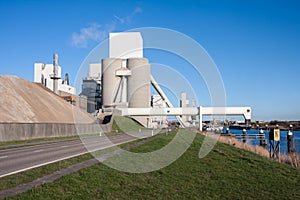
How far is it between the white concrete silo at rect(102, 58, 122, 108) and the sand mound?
49.2 metres

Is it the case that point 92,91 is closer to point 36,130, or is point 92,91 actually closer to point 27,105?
point 27,105

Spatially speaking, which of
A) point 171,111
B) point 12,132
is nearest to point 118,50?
point 171,111

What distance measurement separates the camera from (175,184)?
11750mm

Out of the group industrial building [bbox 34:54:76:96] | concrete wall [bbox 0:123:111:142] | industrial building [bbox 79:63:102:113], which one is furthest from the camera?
industrial building [bbox 79:63:102:113]

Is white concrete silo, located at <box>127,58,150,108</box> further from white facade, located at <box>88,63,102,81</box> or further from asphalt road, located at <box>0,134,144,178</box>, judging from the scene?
asphalt road, located at <box>0,134,144,178</box>

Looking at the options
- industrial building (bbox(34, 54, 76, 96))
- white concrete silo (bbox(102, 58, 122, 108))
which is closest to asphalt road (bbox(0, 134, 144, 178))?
industrial building (bbox(34, 54, 76, 96))

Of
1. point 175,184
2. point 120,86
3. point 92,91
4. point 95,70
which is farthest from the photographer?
point 95,70

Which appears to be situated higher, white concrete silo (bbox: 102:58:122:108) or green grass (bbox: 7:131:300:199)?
white concrete silo (bbox: 102:58:122:108)

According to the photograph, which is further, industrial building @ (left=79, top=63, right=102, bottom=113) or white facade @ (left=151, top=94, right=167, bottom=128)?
white facade @ (left=151, top=94, right=167, bottom=128)

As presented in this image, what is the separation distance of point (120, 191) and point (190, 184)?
2915mm

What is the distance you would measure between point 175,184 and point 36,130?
2762 centimetres

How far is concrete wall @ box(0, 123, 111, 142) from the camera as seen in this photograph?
30.6 meters

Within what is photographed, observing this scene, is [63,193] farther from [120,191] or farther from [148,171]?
[148,171]

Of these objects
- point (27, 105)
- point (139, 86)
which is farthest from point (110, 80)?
point (27, 105)
